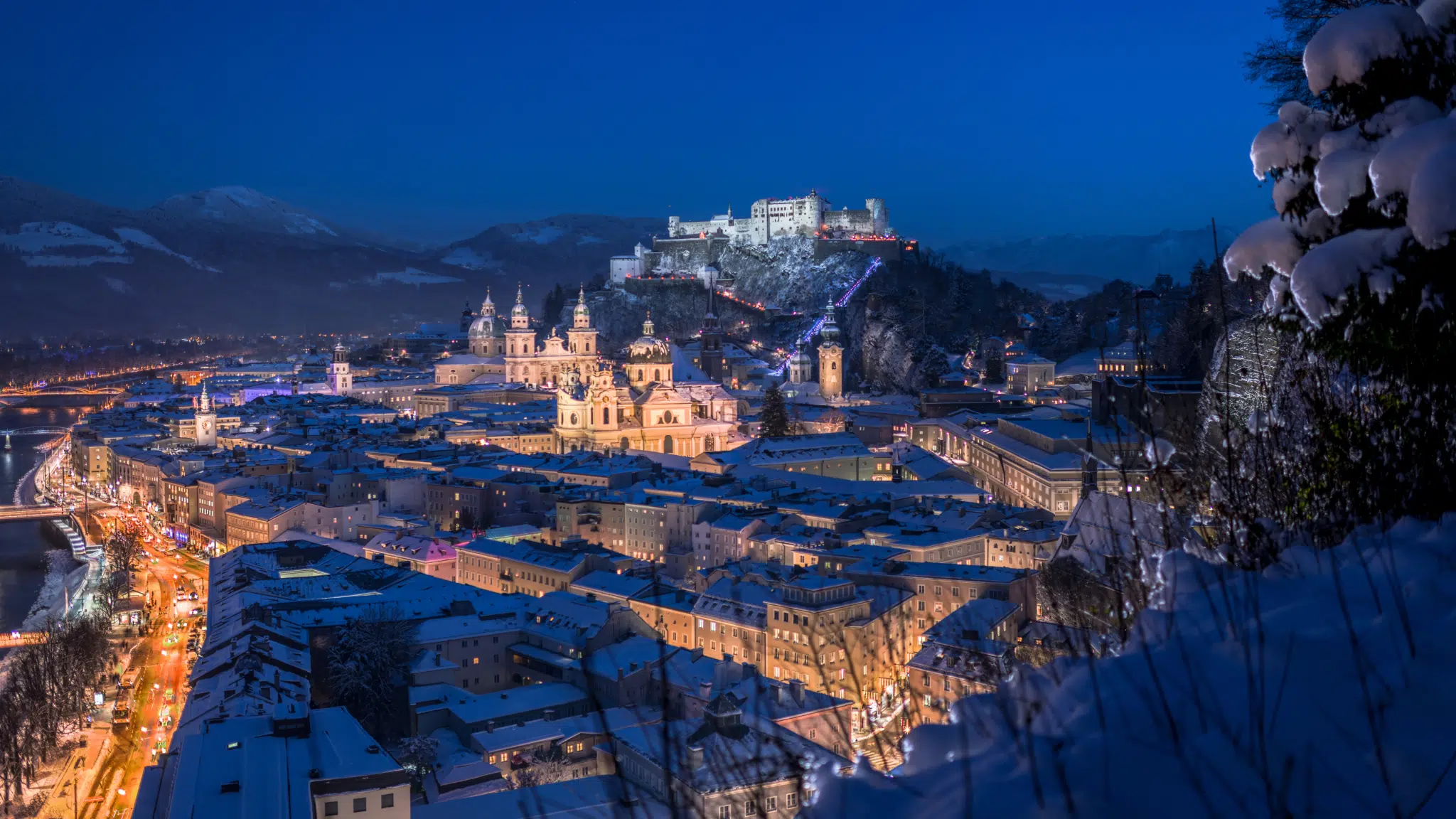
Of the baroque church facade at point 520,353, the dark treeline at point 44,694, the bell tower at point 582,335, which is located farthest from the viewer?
the baroque church facade at point 520,353

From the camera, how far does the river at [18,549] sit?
898 inches

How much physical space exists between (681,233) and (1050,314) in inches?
616

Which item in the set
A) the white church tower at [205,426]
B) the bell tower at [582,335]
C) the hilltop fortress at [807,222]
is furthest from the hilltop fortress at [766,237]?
the white church tower at [205,426]

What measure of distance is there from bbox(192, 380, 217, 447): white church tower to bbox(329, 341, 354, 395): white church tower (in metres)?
12.2

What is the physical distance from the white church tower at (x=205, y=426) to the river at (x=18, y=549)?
17.6 feet

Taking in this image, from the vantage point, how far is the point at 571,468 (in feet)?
91.1

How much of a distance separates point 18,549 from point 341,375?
96.5 feet

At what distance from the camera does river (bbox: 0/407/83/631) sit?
2280 centimetres

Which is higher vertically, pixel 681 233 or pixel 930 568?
pixel 681 233

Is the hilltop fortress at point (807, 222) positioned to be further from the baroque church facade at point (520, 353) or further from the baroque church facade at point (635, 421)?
the baroque church facade at point (635, 421)

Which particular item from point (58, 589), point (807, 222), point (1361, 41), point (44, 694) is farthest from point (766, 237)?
point (1361, 41)

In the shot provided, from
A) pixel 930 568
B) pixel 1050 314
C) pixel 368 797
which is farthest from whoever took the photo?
pixel 1050 314

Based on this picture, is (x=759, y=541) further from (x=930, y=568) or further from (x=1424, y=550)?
(x=1424, y=550)

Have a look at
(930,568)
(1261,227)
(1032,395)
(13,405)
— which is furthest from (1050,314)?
(13,405)
